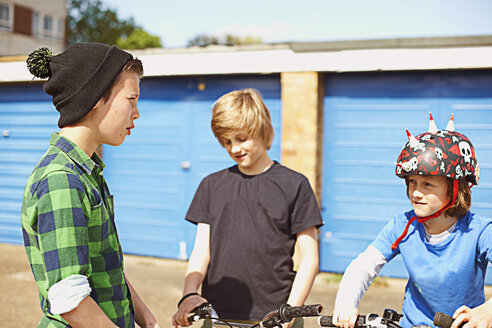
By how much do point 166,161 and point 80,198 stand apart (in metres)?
7.01

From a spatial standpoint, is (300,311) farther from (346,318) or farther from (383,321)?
(383,321)

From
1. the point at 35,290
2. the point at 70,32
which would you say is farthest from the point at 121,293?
the point at 70,32

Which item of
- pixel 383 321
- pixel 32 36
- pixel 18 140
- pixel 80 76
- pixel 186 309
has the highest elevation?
pixel 32 36

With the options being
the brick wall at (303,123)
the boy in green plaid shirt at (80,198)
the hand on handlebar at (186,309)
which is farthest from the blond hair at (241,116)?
the brick wall at (303,123)

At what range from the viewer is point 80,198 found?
66.5 inches

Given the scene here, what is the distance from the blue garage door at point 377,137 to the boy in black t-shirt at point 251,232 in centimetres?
497

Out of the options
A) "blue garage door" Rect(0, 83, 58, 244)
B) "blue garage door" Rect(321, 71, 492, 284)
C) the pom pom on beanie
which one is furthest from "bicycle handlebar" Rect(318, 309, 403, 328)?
"blue garage door" Rect(0, 83, 58, 244)

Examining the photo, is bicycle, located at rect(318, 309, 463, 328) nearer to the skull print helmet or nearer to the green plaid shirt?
the skull print helmet

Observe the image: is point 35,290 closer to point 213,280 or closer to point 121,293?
point 213,280

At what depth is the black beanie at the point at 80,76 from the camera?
1831mm

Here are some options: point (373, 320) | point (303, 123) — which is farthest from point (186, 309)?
point (303, 123)

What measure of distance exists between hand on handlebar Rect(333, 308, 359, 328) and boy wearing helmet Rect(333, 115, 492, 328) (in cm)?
13

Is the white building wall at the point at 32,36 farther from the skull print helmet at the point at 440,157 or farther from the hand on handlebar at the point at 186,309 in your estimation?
the skull print helmet at the point at 440,157

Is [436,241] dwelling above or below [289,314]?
above
